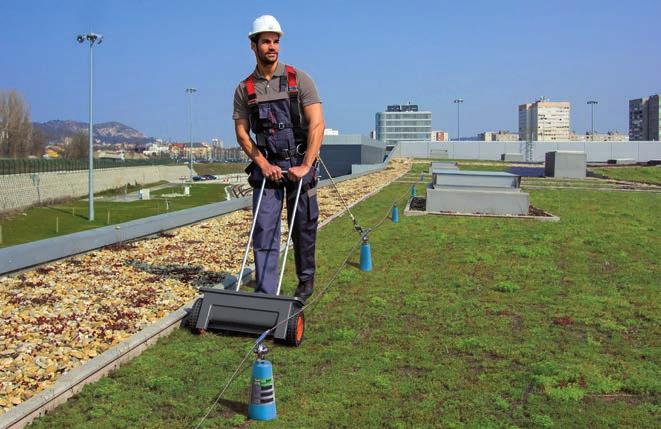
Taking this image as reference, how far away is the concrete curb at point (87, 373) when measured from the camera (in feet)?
13.2

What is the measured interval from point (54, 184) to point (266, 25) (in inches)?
2928

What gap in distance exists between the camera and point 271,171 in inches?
237

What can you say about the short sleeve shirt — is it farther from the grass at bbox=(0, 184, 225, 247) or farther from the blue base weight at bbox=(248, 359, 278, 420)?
the grass at bbox=(0, 184, 225, 247)

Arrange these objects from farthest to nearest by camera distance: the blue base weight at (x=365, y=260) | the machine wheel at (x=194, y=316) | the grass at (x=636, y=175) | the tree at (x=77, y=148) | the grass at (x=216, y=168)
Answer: the grass at (x=216, y=168)
the tree at (x=77, y=148)
the grass at (x=636, y=175)
the blue base weight at (x=365, y=260)
the machine wheel at (x=194, y=316)

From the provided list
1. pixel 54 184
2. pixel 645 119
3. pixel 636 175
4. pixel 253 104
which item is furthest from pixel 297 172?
pixel 645 119

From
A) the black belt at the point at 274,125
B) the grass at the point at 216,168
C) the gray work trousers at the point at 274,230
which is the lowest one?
the gray work trousers at the point at 274,230

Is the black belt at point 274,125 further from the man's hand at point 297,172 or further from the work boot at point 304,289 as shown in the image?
the work boot at point 304,289

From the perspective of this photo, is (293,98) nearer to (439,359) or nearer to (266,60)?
(266,60)

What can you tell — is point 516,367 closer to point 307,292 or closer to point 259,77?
point 307,292

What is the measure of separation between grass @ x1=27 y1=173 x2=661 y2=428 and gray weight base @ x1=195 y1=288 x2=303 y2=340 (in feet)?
0.59

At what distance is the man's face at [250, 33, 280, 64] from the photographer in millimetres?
5910

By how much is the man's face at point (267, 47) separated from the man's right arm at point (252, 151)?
603mm

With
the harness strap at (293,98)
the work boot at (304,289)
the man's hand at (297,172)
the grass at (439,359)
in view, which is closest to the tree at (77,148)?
the grass at (439,359)

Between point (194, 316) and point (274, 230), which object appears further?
point (274, 230)
